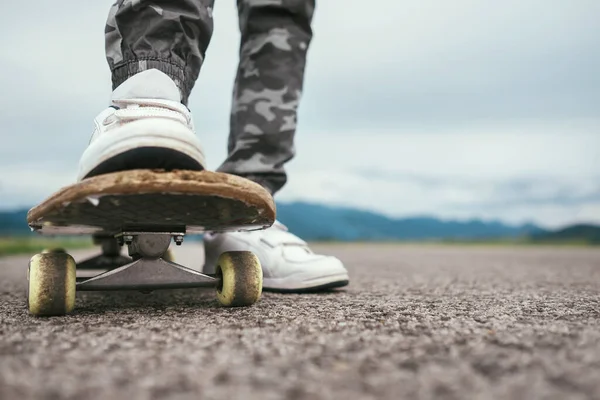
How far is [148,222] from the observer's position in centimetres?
149

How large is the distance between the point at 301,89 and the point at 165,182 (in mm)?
1141

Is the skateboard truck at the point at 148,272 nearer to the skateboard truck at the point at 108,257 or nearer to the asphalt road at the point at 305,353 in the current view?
the asphalt road at the point at 305,353

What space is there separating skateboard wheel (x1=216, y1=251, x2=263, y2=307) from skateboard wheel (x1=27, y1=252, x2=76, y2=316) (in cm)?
39

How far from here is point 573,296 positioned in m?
1.81

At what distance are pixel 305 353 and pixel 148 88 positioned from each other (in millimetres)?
877

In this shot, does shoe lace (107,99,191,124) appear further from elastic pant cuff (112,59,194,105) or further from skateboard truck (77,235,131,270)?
skateboard truck (77,235,131,270)

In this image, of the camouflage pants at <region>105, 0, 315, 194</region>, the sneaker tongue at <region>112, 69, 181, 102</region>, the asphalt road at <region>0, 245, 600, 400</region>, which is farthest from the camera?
the camouflage pants at <region>105, 0, 315, 194</region>

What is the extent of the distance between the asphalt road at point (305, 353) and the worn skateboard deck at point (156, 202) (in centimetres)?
24

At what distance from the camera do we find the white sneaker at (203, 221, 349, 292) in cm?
194

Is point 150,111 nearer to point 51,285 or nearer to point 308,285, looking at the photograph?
point 51,285

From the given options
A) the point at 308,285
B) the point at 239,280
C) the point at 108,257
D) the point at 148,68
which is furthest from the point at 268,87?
the point at 108,257

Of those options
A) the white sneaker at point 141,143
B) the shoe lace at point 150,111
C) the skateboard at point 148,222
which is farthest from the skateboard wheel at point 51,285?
the shoe lace at point 150,111

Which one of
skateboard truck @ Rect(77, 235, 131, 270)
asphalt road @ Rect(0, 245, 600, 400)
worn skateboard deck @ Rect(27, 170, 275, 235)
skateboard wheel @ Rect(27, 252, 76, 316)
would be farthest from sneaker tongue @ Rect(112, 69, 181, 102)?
skateboard truck @ Rect(77, 235, 131, 270)

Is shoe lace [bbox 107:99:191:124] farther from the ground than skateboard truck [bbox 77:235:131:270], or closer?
farther from the ground
